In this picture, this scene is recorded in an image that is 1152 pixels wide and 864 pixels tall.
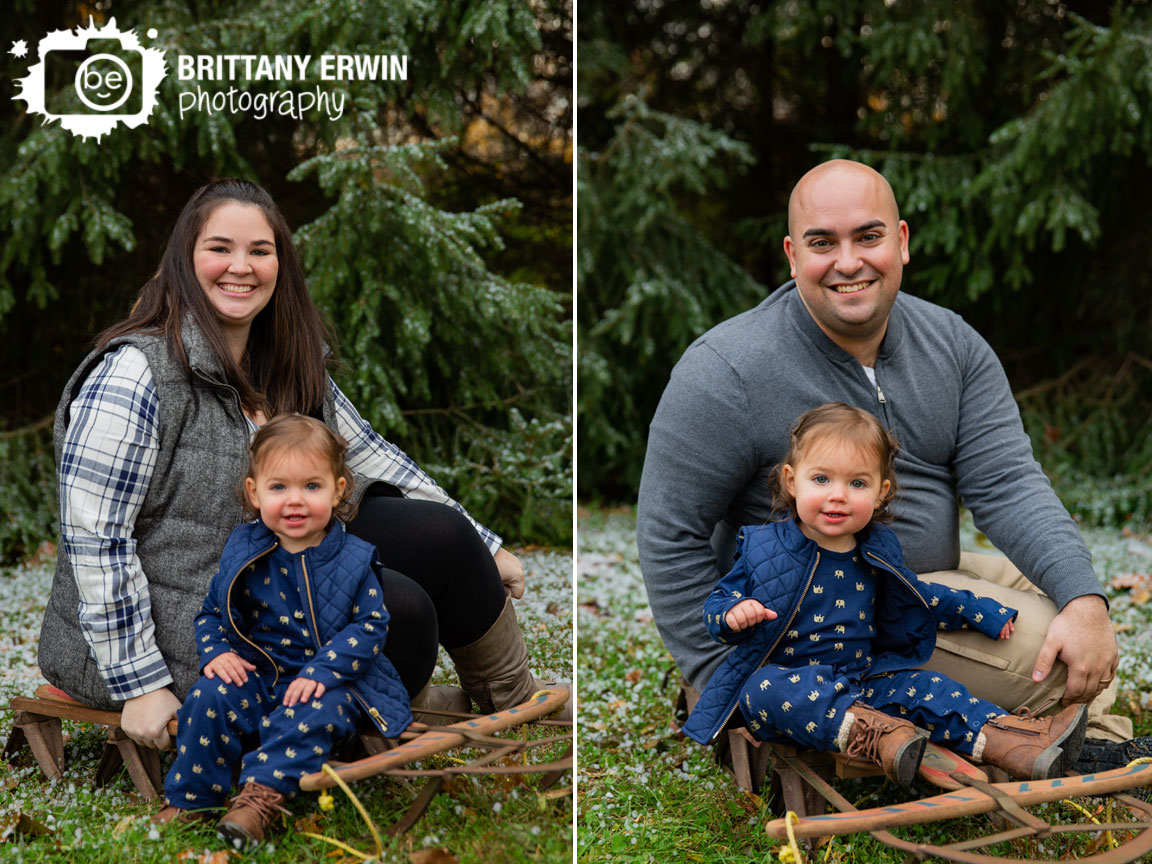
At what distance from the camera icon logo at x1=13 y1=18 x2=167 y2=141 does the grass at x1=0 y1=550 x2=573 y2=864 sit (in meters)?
2.69

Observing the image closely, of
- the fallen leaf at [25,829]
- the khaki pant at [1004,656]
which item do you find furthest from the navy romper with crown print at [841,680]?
the fallen leaf at [25,829]

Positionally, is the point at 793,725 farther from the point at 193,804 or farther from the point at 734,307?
the point at 734,307

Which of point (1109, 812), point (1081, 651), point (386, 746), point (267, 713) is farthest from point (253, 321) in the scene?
point (1109, 812)

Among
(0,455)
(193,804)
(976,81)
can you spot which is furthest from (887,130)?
(193,804)

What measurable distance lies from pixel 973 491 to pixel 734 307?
3521mm

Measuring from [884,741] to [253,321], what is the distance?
5.64 ft

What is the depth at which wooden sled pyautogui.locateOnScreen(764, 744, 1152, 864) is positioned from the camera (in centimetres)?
185

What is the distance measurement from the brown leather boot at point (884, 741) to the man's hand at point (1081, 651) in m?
0.42

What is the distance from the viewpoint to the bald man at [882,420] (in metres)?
2.44

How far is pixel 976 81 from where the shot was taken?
5.59 metres

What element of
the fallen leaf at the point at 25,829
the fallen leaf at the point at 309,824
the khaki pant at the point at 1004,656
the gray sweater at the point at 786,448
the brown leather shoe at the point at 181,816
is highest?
the gray sweater at the point at 786,448

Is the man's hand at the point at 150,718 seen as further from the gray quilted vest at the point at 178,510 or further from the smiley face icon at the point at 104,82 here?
the smiley face icon at the point at 104,82

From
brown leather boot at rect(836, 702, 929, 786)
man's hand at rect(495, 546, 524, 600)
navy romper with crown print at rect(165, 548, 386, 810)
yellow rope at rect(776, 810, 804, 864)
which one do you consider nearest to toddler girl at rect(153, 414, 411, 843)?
navy romper with crown print at rect(165, 548, 386, 810)

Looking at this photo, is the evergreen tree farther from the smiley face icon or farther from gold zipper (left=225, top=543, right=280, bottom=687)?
gold zipper (left=225, top=543, right=280, bottom=687)
